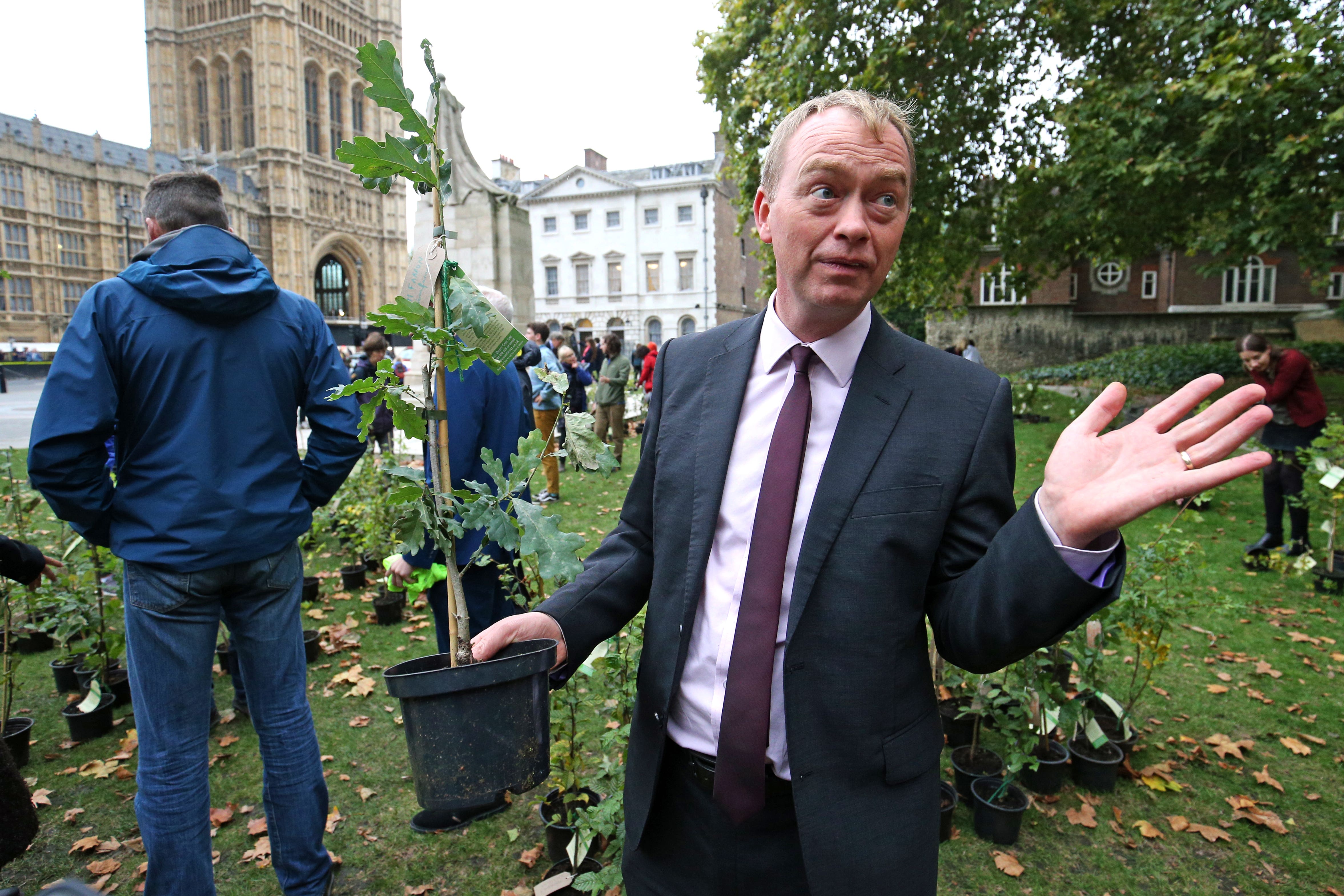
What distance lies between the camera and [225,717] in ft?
15.8

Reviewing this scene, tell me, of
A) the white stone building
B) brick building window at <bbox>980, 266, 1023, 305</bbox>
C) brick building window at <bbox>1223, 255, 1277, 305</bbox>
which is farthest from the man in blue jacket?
the white stone building

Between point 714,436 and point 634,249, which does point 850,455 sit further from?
point 634,249

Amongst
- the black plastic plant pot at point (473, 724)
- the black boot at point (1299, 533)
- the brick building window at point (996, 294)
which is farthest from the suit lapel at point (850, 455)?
the brick building window at point (996, 294)

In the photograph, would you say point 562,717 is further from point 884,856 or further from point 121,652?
point 121,652

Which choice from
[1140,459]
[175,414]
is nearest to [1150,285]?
[1140,459]

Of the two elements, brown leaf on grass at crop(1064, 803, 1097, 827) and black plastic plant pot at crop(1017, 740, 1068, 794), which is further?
black plastic plant pot at crop(1017, 740, 1068, 794)

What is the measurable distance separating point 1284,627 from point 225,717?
790 centimetres

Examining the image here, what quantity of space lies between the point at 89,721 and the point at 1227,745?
266 inches

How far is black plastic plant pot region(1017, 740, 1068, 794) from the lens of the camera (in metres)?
3.92

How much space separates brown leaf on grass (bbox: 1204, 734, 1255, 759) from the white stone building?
162 ft

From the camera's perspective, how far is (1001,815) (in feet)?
11.8

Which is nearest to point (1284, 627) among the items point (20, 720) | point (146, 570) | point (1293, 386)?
point (1293, 386)

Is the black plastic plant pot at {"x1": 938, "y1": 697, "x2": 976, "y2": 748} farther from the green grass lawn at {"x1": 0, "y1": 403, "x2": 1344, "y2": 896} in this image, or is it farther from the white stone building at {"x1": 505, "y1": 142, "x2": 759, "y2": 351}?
the white stone building at {"x1": 505, "y1": 142, "x2": 759, "y2": 351}

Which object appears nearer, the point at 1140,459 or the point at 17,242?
the point at 1140,459
